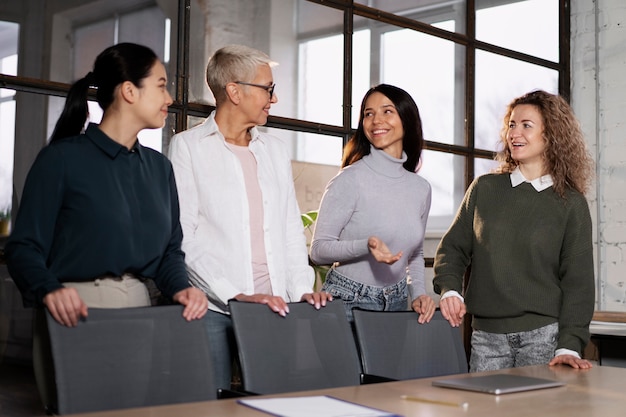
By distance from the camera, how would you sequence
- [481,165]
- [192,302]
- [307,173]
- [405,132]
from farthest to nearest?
[481,165], [307,173], [405,132], [192,302]

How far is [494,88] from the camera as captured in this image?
496 cm

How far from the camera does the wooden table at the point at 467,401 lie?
1.53 metres

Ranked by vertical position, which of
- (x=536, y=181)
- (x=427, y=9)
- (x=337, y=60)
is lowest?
(x=536, y=181)

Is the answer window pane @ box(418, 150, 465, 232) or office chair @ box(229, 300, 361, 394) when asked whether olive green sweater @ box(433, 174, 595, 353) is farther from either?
window pane @ box(418, 150, 465, 232)

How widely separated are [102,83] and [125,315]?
0.72 m

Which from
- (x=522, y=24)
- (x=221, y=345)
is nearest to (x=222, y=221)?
(x=221, y=345)

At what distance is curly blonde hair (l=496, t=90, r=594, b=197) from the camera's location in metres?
2.78

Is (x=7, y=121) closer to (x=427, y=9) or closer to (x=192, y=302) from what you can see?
(x=192, y=302)

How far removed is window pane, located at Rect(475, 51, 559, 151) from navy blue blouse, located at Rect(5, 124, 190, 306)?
2985 mm

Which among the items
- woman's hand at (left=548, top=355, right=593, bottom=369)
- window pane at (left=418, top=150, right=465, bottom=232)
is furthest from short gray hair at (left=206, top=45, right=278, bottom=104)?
window pane at (left=418, top=150, right=465, bottom=232)

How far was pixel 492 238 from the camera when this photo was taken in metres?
2.78

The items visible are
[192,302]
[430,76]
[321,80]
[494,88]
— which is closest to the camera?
[192,302]

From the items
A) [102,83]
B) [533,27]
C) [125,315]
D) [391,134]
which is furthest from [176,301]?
[533,27]

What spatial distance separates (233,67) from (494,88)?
2.74 metres
